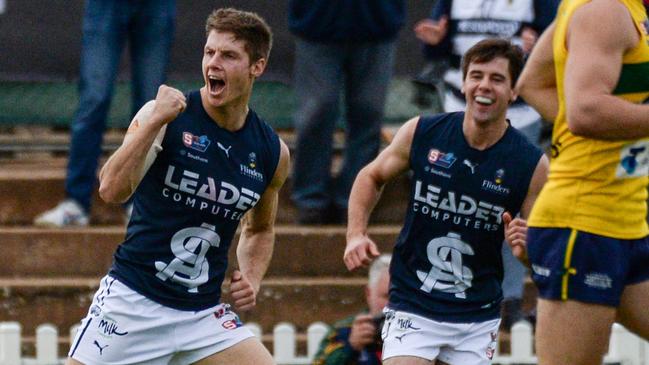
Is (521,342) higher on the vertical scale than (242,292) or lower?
lower

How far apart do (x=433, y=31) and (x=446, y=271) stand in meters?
2.64

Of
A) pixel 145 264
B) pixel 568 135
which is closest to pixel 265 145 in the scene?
pixel 145 264

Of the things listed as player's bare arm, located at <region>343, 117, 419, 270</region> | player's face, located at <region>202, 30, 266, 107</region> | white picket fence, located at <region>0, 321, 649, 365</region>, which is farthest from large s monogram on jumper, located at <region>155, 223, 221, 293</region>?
white picket fence, located at <region>0, 321, 649, 365</region>

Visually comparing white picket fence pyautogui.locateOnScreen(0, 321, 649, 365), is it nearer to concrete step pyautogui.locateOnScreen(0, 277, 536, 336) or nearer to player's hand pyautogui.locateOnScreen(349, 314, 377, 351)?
concrete step pyautogui.locateOnScreen(0, 277, 536, 336)

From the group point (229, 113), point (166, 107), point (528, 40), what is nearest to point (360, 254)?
point (229, 113)

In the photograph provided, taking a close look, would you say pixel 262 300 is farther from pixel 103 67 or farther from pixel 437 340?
pixel 437 340

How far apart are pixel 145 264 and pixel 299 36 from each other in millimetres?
3194

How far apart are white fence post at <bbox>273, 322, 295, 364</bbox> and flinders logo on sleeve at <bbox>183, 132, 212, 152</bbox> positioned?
2.42 m

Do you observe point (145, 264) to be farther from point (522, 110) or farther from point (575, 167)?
point (522, 110)

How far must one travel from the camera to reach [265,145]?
6641 millimetres

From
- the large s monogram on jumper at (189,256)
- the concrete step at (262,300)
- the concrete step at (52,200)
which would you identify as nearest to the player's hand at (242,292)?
the large s monogram on jumper at (189,256)

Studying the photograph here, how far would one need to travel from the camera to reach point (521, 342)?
28.8ft

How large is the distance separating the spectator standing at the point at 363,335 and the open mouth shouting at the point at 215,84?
1582 mm

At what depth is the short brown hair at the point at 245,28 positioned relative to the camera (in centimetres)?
651
